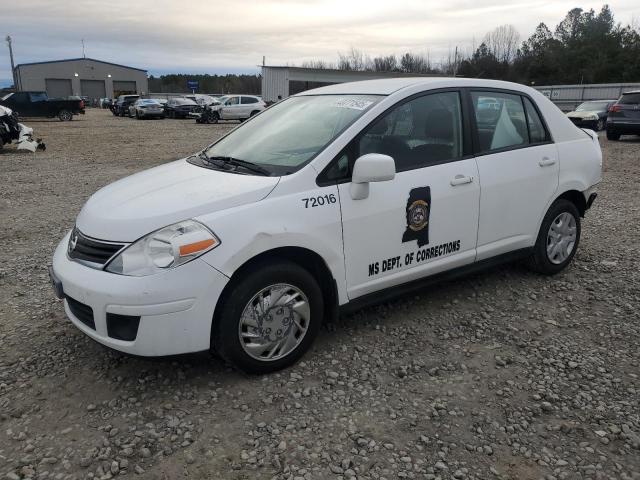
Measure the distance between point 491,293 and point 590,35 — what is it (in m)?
73.9

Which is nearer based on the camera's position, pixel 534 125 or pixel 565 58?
pixel 534 125

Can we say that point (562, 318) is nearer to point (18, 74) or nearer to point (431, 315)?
point (431, 315)

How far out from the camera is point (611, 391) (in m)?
3.07

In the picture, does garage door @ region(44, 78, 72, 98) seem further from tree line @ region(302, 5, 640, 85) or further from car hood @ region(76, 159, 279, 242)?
car hood @ region(76, 159, 279, 242)

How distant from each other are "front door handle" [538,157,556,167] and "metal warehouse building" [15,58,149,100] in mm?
79110

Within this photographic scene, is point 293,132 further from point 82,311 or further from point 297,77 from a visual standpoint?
point 297,77

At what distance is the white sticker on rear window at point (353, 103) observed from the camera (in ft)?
11.8

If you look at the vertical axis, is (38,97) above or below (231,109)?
above

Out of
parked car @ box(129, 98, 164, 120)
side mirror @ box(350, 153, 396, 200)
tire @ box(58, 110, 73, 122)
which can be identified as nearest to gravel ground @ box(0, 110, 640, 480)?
side mirror @ box(350, 153, 396, 200)

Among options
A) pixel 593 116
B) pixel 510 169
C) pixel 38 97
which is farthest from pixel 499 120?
pixel 38 97

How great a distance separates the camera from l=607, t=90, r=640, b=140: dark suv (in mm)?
16319

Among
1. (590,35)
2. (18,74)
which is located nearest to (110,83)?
(18,74)

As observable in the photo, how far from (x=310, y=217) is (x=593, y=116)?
21.7 meters

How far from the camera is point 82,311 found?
2973 millimetres
